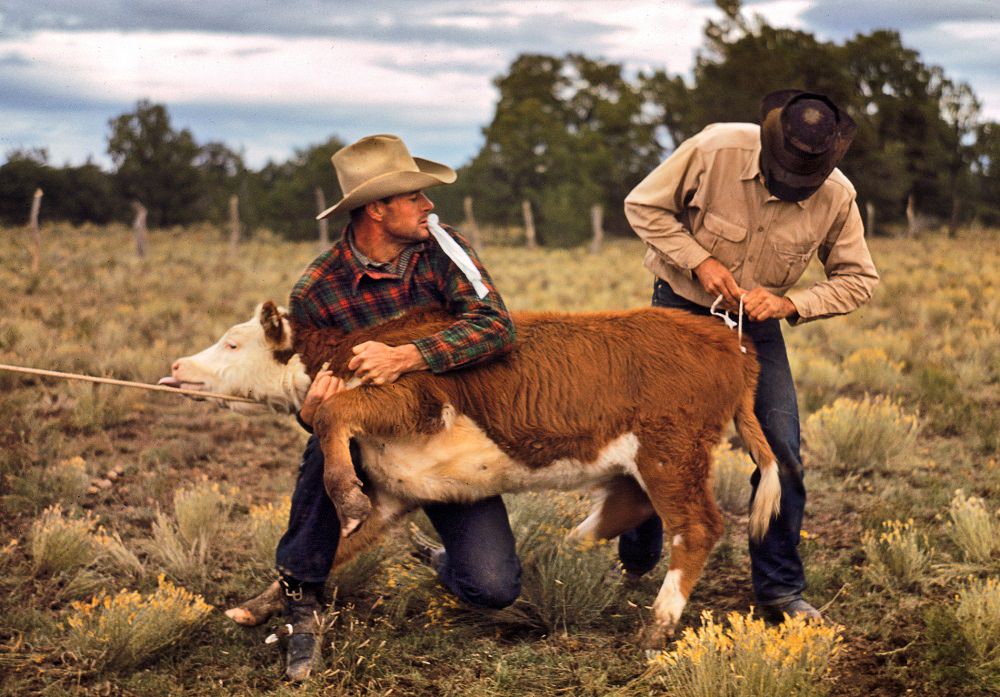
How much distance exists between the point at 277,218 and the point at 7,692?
120 ft

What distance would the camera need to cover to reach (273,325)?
3785 mm

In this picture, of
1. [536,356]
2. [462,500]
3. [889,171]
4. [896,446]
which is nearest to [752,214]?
[536,356]

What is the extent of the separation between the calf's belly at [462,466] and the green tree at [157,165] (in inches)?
1693

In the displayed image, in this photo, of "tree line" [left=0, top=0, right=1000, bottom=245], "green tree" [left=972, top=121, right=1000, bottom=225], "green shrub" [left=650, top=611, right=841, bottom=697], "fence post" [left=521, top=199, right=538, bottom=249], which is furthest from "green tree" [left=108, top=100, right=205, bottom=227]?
"green shrub" [left=650, top=611, right=841, bottom=697]

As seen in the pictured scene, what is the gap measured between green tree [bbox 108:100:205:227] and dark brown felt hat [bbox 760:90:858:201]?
1699 inches

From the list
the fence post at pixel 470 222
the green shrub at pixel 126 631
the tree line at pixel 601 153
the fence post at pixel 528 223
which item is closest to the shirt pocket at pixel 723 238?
the green shrub at pixel 126 631

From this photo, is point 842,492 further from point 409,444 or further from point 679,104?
point 679,104

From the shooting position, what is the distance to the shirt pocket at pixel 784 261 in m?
4.19

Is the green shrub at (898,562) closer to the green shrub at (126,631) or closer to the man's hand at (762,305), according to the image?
the man's hand at (762,305)

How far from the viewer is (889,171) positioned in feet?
105

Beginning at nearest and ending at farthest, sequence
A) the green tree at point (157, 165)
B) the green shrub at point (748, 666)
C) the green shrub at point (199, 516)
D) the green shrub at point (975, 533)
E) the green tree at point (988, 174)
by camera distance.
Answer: the green shrub at point (748, 666) → the green shrub at point (975, 533) → the green shrub at point (199, 516) → the green tree at point (988, 174) → the green tree at point (157, 165)

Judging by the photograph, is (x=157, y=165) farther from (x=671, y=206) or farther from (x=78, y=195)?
(x=671, y=206)

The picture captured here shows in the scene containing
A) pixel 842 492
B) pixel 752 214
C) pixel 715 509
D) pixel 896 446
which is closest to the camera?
pixel 715 509

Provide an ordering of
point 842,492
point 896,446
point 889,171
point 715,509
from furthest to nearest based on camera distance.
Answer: point 889,171
point 896,446
point 842,492
point 715,509
